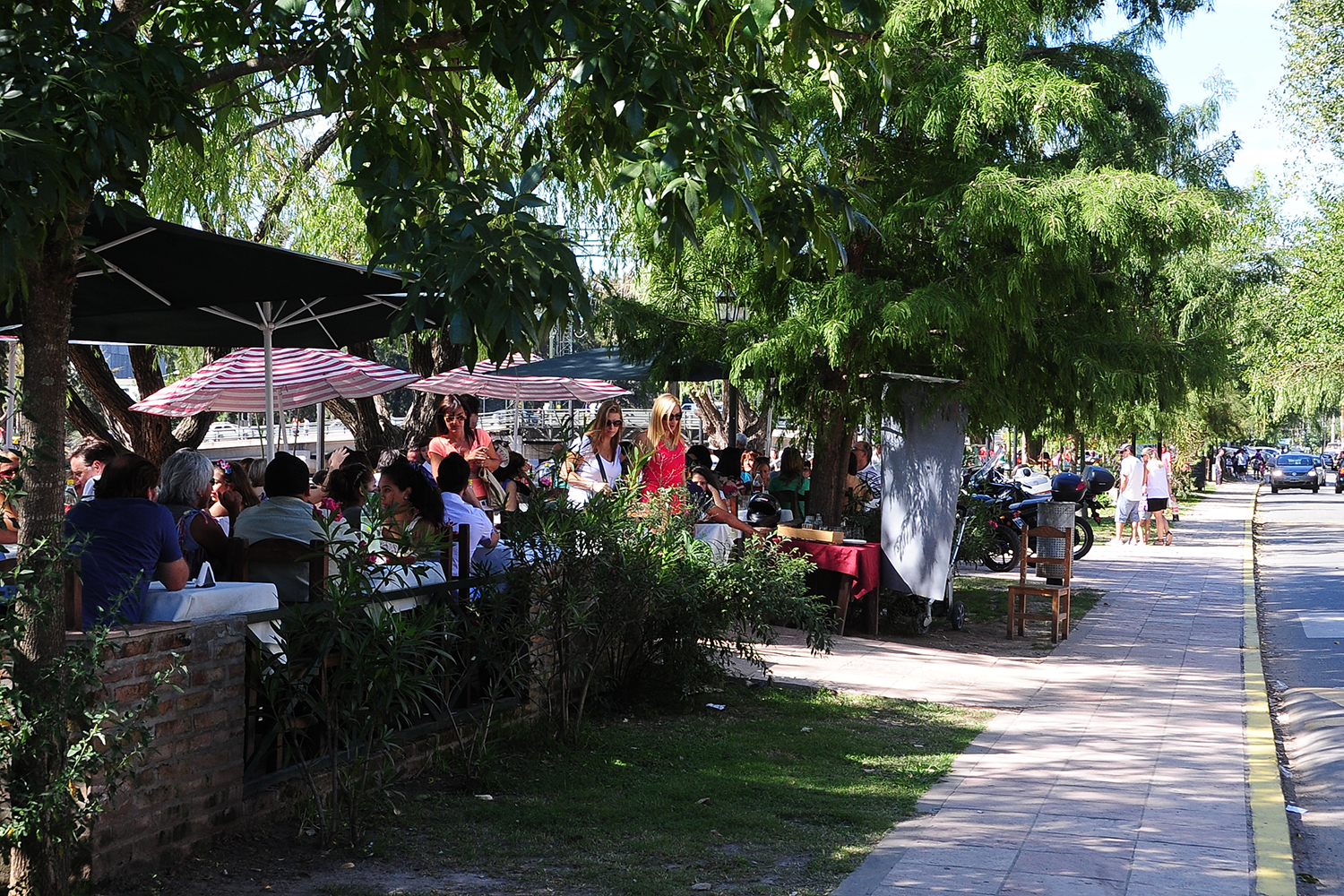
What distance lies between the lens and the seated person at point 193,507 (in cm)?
621

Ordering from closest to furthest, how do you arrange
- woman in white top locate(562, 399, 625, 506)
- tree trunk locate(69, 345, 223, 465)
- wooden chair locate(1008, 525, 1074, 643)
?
1. woman in white top locate(562, 399, 625, 506)
2. wooden chair locate(1008, 525, 1074, 643)
3. tree trunk locate(69, 345, 223, 465)

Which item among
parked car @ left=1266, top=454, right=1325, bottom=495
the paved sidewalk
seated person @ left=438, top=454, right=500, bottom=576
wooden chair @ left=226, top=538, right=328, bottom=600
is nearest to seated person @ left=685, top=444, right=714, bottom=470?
the paved sidewalk

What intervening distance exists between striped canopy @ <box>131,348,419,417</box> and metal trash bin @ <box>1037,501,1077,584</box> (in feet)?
22.5

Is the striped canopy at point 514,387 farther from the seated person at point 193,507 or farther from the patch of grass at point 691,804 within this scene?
the patch of grass at point 691,804

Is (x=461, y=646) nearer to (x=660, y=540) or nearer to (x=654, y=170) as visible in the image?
(x=660, y=540)

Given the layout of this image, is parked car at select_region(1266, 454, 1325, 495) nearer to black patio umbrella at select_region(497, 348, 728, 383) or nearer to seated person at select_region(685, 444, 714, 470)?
seated person at select_region(685, 444, 714, 470)

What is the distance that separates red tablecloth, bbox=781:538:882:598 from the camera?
1121cm

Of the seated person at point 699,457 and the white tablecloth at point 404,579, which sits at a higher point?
the seated person at point 699,457

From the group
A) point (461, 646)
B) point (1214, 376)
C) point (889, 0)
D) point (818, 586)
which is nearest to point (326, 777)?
point (461, 646)

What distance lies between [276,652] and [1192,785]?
194 inches

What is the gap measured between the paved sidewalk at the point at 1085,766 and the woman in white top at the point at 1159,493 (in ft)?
34.0

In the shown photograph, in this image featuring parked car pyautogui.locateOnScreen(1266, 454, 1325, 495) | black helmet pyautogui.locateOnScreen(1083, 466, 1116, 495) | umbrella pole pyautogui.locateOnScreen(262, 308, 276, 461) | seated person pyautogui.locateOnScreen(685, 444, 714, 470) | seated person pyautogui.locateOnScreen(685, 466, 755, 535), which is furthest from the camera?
parked car pyautogui.locateOnScreen(1266, 454, 1325, 495)

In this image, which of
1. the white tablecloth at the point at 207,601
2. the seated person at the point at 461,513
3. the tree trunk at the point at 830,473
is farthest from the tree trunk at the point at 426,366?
the white tablecloth at the point at 207,601

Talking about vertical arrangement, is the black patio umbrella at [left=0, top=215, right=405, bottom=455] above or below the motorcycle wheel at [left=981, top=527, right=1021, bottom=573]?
above
